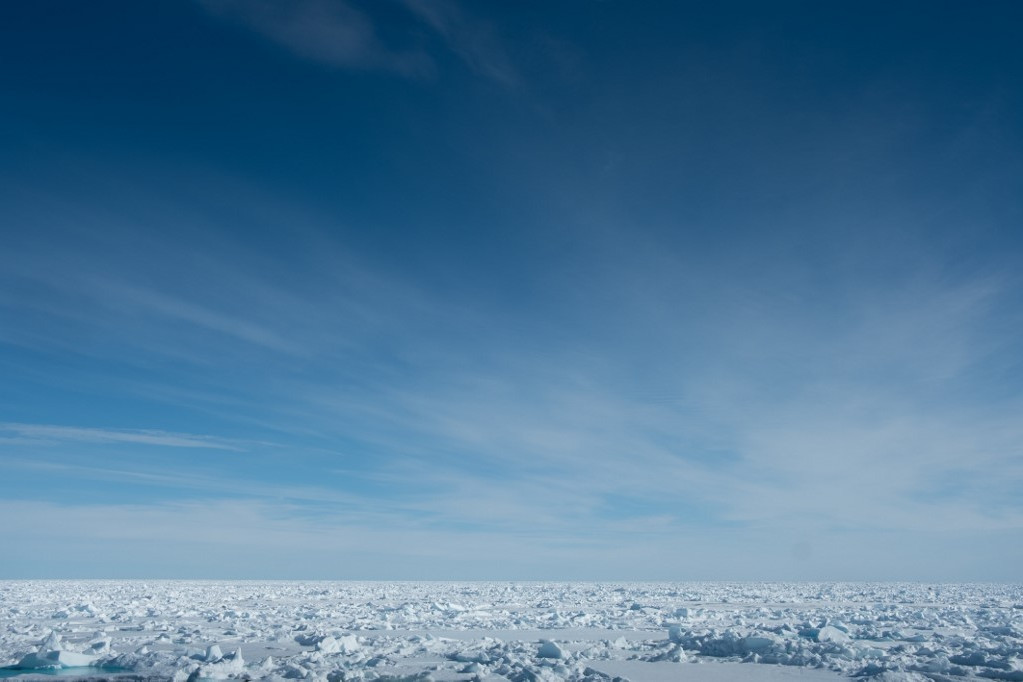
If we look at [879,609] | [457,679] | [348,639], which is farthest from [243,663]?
[879,609]

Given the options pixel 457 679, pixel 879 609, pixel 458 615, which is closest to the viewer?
pixel 457 679

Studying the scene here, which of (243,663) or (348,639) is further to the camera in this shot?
(348,639)

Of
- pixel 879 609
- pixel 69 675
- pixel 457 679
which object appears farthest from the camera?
pixel 879 609

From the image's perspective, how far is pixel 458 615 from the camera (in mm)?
22625

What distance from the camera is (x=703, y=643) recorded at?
545 inches

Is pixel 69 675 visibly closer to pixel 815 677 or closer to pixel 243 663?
pixel 243 663

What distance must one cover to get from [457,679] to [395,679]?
966mm

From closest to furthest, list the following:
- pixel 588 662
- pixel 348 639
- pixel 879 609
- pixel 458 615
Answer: pixel 588 662, pixel 348 639, pixel 458 615, pixel 879 609

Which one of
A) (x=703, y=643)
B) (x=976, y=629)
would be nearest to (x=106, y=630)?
(x=703, y=643)

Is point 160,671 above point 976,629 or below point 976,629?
below

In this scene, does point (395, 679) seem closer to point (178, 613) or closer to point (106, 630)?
point (106, 630)

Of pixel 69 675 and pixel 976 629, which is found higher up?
pixel 976 629

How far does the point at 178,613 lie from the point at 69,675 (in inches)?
490

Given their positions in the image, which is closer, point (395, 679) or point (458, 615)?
point (395, 679)
